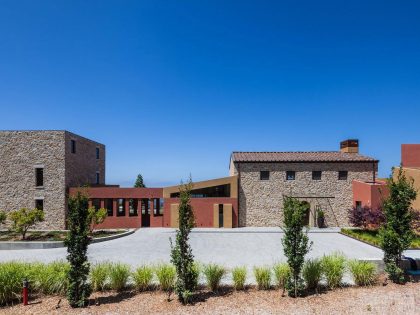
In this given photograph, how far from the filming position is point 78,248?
9305mm

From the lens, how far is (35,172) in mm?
26125

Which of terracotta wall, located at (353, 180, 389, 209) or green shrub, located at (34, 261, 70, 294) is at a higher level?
terracotta wall, located at (353, 180, 389, 209)

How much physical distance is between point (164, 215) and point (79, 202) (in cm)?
1834

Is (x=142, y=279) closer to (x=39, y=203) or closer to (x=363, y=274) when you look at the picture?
(x=363, y=274)

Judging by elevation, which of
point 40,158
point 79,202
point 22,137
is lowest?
point 79,202

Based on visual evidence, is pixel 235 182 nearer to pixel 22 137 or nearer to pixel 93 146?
pixel 93 146

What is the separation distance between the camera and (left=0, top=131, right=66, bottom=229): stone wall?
2597 centimetres

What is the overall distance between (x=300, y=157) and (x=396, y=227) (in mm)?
17214

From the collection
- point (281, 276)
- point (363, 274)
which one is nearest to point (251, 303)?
point (281, 276)

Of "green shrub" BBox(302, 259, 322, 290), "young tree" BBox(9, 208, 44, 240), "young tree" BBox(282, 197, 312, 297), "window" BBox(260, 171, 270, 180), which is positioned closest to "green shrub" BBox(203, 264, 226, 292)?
"young tree" BBox(282, 197, 312, 297)

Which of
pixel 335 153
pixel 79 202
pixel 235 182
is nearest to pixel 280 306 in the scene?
pixel 79 202

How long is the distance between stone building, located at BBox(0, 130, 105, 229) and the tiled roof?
16.4 meters

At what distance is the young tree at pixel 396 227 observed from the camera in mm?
11031

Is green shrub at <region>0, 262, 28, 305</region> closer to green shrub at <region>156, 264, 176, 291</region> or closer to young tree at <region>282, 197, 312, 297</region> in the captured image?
green shrub at <region>156, 264, 176, 291</region>
